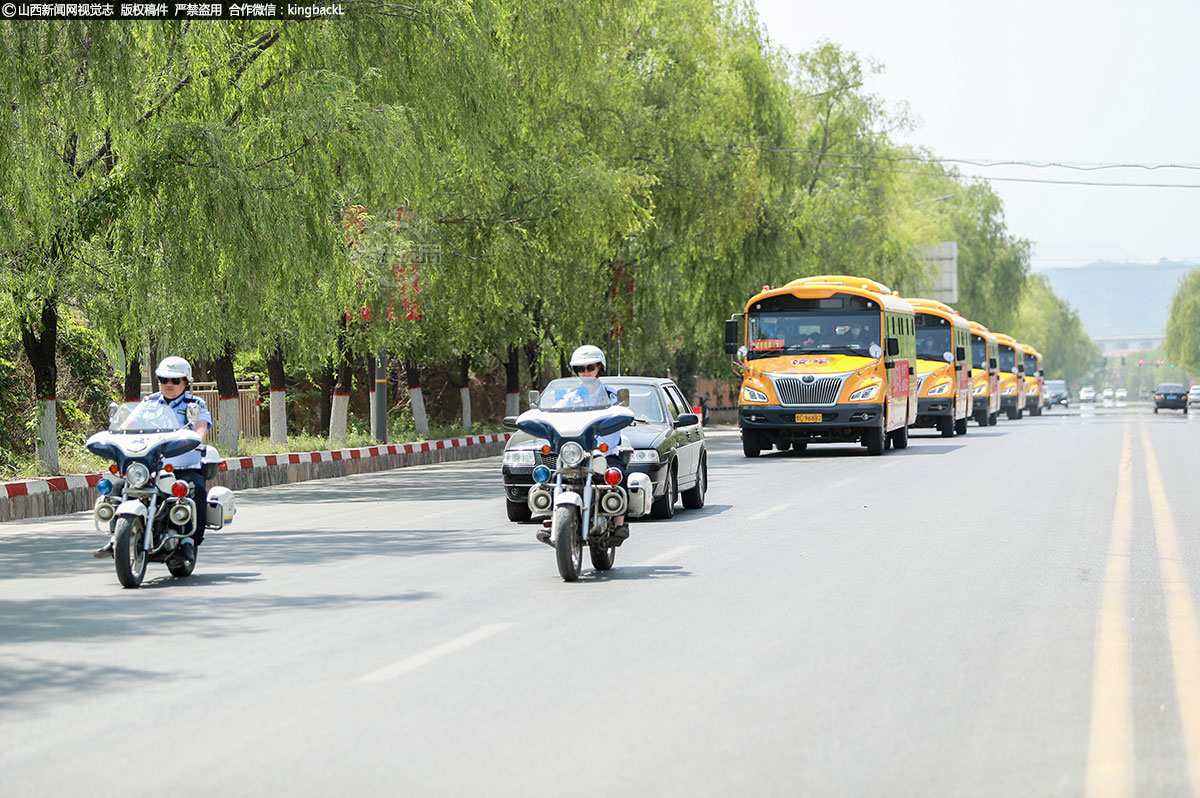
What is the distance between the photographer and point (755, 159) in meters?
41.8

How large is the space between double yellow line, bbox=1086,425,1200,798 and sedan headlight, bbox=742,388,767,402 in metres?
16.0

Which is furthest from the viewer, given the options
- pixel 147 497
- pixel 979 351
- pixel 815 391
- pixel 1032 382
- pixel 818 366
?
pixel 1032 382

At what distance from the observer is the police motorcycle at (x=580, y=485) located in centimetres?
1151

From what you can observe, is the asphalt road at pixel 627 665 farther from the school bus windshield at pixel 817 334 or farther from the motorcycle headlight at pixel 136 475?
the school bus windshield at pixel 817 334

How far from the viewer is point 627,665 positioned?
8023 mm

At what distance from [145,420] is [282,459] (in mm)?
14667

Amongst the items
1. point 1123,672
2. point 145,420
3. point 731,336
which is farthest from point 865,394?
point 1123,672

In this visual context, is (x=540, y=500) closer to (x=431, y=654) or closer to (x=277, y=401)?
(x=431, y=654)

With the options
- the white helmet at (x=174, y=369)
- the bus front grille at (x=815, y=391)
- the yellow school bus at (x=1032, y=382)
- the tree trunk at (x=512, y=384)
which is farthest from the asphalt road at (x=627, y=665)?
the yellow school bus at (x=1032, y=382)

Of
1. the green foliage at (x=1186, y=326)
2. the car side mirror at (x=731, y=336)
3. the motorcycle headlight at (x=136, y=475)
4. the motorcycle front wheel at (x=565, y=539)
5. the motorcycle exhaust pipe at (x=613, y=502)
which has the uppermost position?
the green foliage at (x=1186, y=326)

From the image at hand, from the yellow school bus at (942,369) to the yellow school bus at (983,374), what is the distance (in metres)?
4.62

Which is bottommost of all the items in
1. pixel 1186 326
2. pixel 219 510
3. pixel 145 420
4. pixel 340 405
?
pixel 219 510

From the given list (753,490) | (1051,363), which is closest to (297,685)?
(753,490)

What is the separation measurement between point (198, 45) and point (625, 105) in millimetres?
17383
